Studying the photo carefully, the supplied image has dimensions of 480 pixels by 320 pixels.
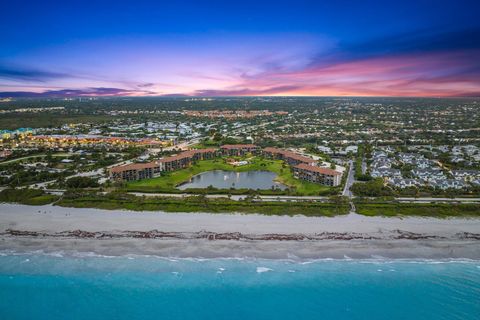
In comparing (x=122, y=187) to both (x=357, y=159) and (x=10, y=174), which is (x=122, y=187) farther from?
(x=357, y=159)

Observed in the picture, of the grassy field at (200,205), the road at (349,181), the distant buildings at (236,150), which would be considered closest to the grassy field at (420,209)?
the grassy field at (200,205)

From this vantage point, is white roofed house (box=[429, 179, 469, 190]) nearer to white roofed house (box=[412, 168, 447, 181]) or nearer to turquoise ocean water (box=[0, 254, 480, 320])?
white roofed house (box=[412, 168, 447, 181])

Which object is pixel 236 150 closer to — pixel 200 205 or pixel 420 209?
pixel 200 205

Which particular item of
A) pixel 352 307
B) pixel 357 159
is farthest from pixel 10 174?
pixel 357 159

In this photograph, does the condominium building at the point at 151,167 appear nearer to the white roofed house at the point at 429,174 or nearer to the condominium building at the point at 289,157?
the condominium building at the point at 289,157

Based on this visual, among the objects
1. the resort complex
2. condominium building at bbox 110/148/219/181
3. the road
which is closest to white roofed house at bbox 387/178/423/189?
the road

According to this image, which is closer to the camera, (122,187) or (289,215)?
(289,215)
